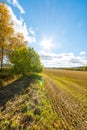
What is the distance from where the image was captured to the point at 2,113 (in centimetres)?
884

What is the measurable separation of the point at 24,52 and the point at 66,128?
1841cm

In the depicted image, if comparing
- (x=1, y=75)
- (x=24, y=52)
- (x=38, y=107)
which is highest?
(x=24, y=52)

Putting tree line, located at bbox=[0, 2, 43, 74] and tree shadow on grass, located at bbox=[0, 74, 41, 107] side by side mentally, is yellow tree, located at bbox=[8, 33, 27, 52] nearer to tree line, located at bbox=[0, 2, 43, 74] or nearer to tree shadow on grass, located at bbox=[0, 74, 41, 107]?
tree line, located at bbox=[0, 2, 43, 74]

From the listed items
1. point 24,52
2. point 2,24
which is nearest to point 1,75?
point 24,52

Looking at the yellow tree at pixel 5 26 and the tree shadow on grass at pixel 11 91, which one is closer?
the tree shadow on grass at pixel 11 91

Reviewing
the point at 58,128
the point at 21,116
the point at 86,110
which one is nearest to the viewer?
the point at 58,128

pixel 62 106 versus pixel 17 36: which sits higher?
pixel 17 36

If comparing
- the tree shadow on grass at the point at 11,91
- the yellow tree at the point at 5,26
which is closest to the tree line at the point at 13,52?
the yellow tree at the point at 5,26

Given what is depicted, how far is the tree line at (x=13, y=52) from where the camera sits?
22.0 meters

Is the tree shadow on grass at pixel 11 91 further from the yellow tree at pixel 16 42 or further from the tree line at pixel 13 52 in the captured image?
the yellow tree at pixel 16 42

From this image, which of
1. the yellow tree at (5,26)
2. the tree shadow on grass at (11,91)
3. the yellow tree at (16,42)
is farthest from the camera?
the yellow tree at (16,42)

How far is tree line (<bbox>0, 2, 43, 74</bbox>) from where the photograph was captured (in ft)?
72.3

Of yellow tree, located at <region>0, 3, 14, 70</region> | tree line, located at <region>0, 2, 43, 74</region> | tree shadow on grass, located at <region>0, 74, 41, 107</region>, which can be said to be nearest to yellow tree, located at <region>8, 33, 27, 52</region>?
tree line, located at <region>0, 2, 43, 74</region>

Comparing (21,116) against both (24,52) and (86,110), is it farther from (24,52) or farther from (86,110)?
(24,52)
